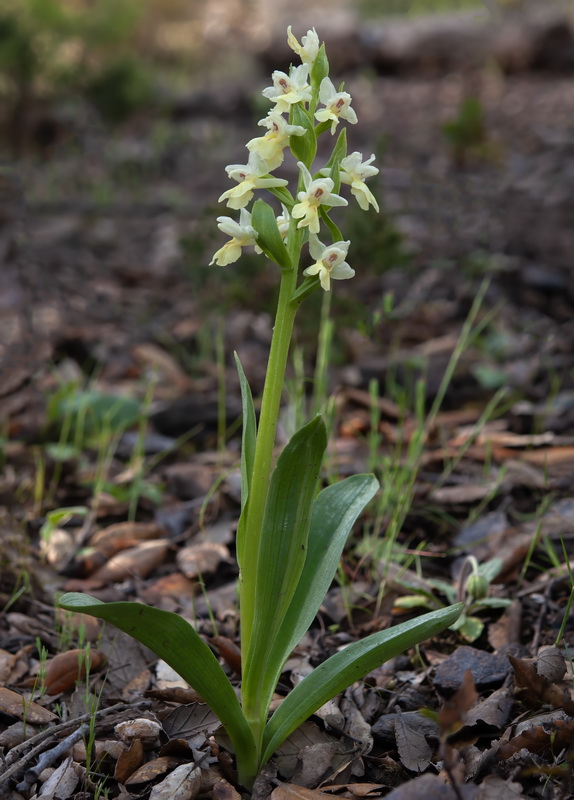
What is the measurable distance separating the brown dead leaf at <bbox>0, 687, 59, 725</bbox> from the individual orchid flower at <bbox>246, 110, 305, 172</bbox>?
104cm

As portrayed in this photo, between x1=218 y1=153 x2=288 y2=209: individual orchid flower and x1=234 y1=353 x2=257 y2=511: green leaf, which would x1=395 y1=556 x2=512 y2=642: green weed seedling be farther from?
x1=218 y1=153 x2=288 y2=209: individual orchid flower

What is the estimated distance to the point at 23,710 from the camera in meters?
1.42

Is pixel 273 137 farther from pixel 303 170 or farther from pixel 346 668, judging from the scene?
pixel 346 668

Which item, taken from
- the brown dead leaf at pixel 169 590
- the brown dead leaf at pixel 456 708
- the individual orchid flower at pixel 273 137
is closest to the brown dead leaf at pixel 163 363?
the brown dead leaf at pixel 169 590

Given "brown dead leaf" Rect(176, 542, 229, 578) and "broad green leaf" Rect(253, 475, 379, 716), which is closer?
"broad green leaf" Rect(253, 475, 379, 716)

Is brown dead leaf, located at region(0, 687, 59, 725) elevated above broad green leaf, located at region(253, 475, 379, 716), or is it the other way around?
broad green leaf, located at region(253, 475, 379, 716)

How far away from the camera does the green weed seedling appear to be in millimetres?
1613

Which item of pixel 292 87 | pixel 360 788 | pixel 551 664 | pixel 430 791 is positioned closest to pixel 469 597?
pixel 551 664

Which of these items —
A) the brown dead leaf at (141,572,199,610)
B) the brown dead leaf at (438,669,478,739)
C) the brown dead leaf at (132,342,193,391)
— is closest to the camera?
the brown dead leaf at (438,669,478,739)

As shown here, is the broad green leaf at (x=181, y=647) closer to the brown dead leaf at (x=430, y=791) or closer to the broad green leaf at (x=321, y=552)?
the broad green leaf at (x=321, y=552)

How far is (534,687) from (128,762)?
71 centimetres

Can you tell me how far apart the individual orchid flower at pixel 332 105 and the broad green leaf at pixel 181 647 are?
78 cm

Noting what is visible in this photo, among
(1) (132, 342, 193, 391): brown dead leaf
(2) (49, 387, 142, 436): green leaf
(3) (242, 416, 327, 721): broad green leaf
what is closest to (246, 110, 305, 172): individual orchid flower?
(3) (242, 416, 327, 721): broad green leaf

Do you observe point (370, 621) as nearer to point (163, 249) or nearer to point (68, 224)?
point (163, 249)
